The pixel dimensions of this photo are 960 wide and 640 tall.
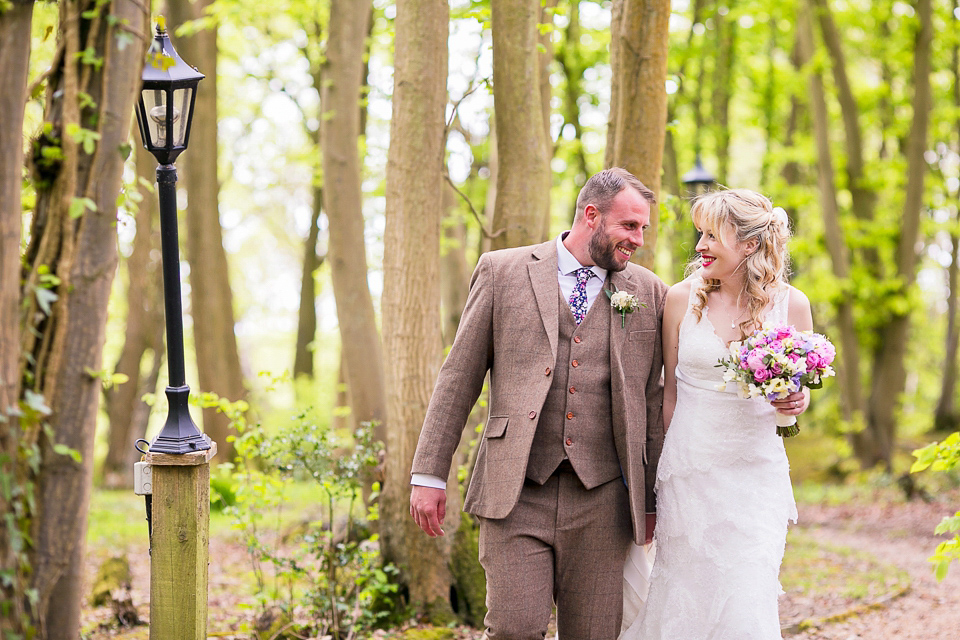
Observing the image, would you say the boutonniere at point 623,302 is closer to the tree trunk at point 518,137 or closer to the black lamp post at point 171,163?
the black lamp post at point 171,163

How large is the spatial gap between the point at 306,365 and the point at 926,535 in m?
10.8

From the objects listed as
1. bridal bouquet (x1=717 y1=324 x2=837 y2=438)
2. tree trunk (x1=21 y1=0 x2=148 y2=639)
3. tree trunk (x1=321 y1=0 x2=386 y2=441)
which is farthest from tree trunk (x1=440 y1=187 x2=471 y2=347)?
tree trunk (x1=21 y1=0 x2=148 y2=639)

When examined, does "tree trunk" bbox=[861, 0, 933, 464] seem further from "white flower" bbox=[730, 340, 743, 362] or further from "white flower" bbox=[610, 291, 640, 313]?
"white flower" bbox=[610, 291, 640, 313]

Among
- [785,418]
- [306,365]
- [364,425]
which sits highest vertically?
[785,418]

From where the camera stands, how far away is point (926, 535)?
410 inches

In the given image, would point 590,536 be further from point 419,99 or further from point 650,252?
point 419,99

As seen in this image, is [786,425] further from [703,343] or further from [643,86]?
[643,86]

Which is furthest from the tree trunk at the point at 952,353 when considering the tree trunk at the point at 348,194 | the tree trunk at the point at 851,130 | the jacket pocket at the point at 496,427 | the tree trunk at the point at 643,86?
the jacket pocket at the point at 496,427

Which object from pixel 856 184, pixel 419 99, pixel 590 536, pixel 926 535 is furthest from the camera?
pixel 856 184

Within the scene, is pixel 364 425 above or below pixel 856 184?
below

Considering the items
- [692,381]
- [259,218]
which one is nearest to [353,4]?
[692,381]

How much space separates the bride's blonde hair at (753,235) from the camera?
12.2 feet

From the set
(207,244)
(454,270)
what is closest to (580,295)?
(207,244)

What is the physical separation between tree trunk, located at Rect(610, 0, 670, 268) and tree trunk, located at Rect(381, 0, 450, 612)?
1074 mm
